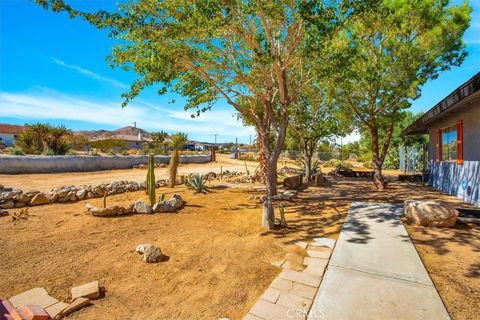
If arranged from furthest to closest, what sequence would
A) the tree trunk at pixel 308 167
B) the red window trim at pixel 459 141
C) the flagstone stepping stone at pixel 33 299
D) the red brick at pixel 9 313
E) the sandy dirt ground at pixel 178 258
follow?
the tree trunk at pixel 308 167 → the red window trim at pixel 459 141 → the sandy dirt ground at pixel 178 258 → the flagstone stepping stone at pixel 33 299 → the red brick at pixel 9 313

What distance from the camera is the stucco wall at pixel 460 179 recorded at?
25.2ft

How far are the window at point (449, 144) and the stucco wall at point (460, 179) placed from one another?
0.26 meters

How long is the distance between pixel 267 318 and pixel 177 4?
719cm

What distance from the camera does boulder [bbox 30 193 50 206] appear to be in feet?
23.9

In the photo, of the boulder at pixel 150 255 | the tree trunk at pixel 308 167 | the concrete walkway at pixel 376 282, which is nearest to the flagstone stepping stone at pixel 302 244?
the concrete walkway at pixel 376 282

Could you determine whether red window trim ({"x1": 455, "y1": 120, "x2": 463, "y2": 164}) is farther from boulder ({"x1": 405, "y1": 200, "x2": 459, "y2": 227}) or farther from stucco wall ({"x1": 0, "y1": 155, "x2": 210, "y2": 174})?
stucco wall ({"x1": 0, "y1": 155, "x2": 210, "y2": 174})

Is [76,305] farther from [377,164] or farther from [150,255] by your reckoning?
[377,164]

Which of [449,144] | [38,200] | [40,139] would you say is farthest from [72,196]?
[40,139]

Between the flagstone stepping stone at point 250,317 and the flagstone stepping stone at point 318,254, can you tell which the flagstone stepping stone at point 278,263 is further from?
the flagstone stepping stone at point 250,317

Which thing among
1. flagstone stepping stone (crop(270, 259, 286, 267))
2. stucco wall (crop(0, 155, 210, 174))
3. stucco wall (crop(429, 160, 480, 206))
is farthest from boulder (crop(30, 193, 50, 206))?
stucco wall (crop(429, 160, 480, 206))

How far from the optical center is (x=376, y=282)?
327cm

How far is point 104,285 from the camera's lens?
334 centimetres

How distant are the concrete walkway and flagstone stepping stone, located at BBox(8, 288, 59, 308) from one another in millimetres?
2908

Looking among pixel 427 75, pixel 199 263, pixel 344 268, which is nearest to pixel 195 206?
pixel 199 263
